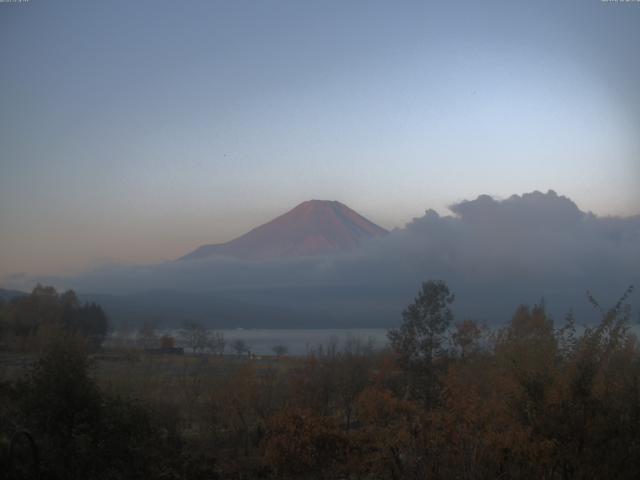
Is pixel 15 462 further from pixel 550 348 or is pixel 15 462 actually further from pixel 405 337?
pixel 405 337

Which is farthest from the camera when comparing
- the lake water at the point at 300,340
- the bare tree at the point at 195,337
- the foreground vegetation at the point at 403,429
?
the bare tree at the point at 195,337

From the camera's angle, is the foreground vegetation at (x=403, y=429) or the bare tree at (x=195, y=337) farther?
the bare tree at (x=195, y=337)

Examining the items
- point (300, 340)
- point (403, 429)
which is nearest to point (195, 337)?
point (300, 340)

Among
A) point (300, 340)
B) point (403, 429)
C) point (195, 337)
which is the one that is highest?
point (195, 337)

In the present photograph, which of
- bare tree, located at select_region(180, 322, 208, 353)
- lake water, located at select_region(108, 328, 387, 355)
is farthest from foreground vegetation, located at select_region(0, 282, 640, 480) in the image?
bare tree, located at select_region(180, 322, 208, 353)

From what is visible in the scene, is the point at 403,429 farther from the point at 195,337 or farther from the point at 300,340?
the point at 300,340

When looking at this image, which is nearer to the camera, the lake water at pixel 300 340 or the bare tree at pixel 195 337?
the lake water at pixel 300 340

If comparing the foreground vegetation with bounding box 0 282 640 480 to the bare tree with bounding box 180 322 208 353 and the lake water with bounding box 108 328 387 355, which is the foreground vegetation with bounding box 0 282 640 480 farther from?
the bare tree with bounding box 180 322 208 353

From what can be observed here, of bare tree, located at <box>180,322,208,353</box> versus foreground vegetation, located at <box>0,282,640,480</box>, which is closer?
foreground vegetation, located at <box>0,282,640,480</box>

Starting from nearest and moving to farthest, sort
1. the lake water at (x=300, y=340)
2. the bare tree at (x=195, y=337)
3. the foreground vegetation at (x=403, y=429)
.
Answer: the foreground vegetation at (x=403, y=429) → the lake water at (x=300, y=340) → the bare tree at (x=195, y=337)

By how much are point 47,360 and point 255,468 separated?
6.51m

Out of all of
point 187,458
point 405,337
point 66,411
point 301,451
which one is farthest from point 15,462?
point 405,337

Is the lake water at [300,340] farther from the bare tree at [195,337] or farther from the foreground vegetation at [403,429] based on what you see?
the foreground vegetation at [403,429]

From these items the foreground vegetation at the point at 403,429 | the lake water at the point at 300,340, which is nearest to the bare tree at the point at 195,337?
the lake water at the point at 300,340
